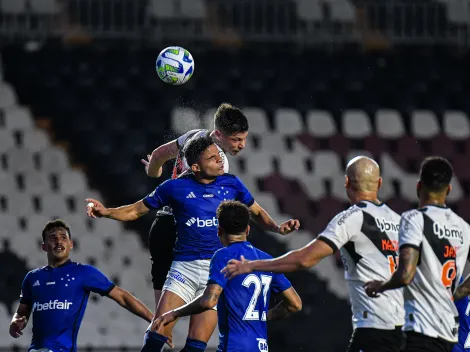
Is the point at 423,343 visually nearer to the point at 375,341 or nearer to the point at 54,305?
the point at 375,341

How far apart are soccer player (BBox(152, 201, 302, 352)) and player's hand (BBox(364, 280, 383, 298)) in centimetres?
66

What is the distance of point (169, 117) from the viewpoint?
46.3 ft

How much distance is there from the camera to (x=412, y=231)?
5.15 meters

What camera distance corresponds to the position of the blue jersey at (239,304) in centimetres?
554

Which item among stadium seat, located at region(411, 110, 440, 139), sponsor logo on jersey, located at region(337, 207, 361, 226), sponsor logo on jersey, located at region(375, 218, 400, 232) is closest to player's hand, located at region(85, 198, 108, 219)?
sponsor logo on jersey, located at region(337, 207, 361, 226)

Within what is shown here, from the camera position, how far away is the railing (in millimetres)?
14016

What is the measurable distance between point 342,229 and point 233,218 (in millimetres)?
655

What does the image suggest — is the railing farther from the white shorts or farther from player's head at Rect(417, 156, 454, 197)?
player's head at Rect(417, 156, 454, 197)

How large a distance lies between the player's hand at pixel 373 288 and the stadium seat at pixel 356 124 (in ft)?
29.5

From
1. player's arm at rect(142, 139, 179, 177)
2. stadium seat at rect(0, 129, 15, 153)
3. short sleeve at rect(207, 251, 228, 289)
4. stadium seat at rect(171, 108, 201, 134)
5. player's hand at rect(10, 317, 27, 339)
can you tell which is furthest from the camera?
stadium seat at rect(171, 108, 201, 134)

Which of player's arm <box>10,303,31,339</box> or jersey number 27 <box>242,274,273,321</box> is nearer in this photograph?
jersey number 27 <box>242,274,273,321</box>

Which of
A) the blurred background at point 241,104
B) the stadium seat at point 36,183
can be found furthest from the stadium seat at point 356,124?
the stadium seat at point 36,183

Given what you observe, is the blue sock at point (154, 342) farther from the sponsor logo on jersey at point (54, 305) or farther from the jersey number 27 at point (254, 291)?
the jersey number 27 at point (254, 291)

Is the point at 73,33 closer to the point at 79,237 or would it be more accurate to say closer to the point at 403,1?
the point at 79,237
